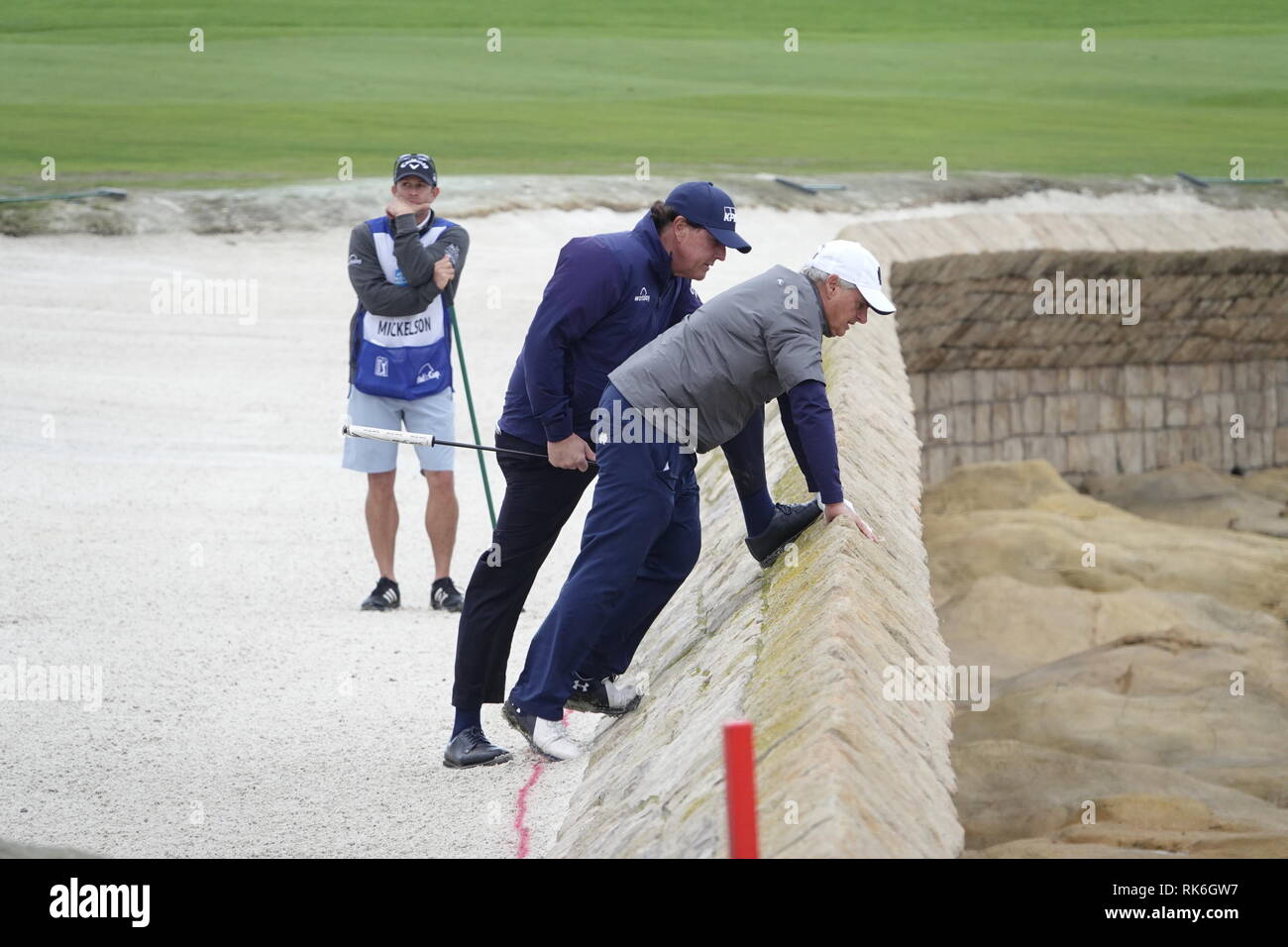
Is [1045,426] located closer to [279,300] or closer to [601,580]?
[279,300]

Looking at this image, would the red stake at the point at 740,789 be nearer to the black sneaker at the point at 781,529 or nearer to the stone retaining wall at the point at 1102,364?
the black sneaker at the point at 781,529

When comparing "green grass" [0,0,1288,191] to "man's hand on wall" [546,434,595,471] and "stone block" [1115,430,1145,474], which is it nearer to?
"stone block" [1115,430,1145,474]

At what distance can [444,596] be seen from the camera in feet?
22.0

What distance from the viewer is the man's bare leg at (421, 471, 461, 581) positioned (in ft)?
21.9

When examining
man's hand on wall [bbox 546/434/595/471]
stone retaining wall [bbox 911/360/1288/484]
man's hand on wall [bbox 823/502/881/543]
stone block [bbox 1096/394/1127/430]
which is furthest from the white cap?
stone block [bbox 1096/394/1127/430]

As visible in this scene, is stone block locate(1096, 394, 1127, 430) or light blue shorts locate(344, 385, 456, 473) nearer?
light blue shorts locate(344, 385, 456, 473)

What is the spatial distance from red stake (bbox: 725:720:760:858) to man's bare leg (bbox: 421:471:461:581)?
418 centimetres

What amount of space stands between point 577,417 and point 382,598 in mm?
2260

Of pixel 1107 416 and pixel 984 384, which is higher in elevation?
pixel 984 384

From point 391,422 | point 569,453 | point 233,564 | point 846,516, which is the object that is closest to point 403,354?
point 391,422

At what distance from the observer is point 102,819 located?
4.41 meters

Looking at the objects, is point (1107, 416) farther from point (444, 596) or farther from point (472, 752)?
point (472, 752)

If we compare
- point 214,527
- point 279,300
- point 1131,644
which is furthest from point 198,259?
point 1131,644

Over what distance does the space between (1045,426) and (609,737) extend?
6649mm
